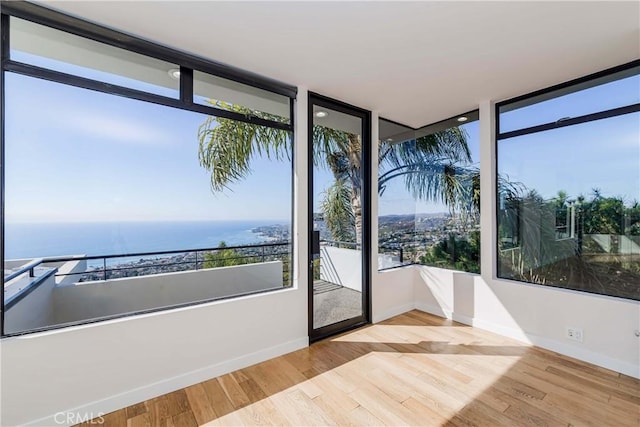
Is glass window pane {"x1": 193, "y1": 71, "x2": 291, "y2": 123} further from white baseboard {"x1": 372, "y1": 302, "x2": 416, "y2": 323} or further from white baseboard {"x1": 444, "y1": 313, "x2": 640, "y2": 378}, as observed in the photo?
white baseboard {"x1": 444, "y1": 313, "x2": 640, "y2": 378}

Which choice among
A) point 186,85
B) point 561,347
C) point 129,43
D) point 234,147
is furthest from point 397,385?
point 129,43

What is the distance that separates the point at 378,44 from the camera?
2.14 meters

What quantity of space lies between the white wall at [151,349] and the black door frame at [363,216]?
92mm

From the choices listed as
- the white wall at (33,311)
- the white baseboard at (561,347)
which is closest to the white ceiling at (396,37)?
the white wall at (33,311)

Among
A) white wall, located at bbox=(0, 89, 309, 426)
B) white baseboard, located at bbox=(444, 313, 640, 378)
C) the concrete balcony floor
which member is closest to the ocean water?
white wall, located at bbox=(0, 89, 309, 426)

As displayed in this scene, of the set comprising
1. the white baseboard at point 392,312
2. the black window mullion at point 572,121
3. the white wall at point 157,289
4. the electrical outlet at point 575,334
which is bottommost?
the white baseboard at point 392,312

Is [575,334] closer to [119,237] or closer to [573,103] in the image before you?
[573,103]

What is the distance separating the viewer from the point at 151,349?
2.11 meters

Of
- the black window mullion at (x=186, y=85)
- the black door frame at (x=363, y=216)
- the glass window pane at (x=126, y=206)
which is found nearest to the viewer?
the glass window pane at (x=126, y=206)

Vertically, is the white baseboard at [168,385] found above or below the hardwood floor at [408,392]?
above

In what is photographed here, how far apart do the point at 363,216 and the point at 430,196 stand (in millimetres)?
1222

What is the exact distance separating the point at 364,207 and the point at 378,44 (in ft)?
6.27

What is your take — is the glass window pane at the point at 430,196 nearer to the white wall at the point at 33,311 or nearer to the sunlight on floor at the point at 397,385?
the sunlight on floor at the point at 397,385

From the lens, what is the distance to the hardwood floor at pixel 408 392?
6.17 ft
